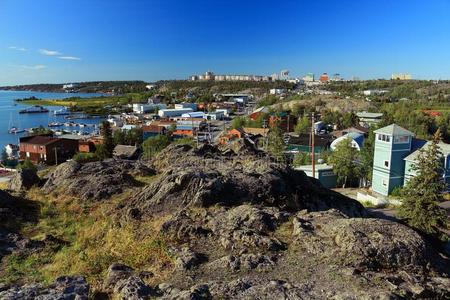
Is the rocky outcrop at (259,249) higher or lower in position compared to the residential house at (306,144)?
higher

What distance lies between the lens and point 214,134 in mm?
57469

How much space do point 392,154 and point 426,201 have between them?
965cm

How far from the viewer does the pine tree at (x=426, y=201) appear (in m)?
13.9

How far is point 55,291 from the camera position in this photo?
502 centimetres

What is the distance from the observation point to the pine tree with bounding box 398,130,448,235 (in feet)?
45.7

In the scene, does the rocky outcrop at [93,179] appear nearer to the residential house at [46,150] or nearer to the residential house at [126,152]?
the residential house at [126,152]

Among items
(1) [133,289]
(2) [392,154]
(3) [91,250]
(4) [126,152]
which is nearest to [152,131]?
(4) [126,152]

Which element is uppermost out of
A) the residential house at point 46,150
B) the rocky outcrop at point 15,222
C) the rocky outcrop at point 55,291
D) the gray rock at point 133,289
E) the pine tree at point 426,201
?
the gray rock at point 133,289

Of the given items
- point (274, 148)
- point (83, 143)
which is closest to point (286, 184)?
point (274, 148)

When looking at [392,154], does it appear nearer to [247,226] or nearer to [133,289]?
[247,226]

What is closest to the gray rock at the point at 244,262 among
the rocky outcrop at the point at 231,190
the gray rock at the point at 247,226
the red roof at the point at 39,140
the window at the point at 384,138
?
the gray rock at the point at 247,226

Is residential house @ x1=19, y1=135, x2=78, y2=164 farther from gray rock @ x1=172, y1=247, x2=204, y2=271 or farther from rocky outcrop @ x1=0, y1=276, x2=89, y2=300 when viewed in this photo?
gray rock @ x1=172, y1=247, x2=204, y2=271

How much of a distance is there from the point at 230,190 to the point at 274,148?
19571 millimetres

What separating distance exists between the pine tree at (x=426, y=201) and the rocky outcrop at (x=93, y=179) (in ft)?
35.3
